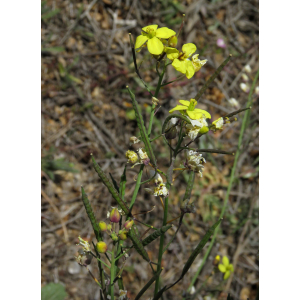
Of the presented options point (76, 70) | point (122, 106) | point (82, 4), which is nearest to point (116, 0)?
point (82, 4)

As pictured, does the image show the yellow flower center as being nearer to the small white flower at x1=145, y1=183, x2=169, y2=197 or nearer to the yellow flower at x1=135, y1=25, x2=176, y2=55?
the yellow flower at x1=135, y1=25, x2=176, y2=55

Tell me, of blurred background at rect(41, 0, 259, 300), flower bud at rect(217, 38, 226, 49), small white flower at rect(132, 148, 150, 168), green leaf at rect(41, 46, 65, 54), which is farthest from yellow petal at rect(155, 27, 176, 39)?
flower bud at rect(217, 38, 226, 49)

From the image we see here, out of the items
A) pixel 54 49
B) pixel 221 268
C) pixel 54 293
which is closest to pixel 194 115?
pixel 221 268

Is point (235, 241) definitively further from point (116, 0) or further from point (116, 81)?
point (116, 0)

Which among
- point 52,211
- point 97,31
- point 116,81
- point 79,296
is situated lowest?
point 79,296

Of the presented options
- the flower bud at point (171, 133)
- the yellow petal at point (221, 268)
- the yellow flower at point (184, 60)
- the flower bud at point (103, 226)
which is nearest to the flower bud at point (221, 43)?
the yellow petal at point (221, 268)

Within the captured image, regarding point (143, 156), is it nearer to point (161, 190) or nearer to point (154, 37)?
point (161, 190)

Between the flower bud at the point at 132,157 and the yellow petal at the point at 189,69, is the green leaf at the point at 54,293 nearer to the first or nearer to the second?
the flower bud at the point at 132,157
